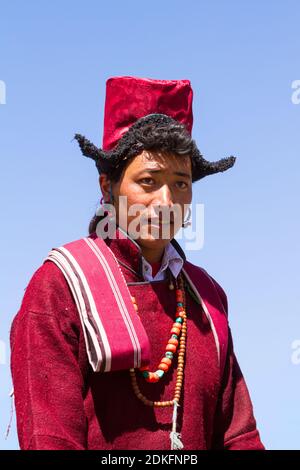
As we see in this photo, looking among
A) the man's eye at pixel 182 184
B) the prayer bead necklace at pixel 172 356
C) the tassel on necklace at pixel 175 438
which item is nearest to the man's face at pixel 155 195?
the man's eye at pixel 182 184

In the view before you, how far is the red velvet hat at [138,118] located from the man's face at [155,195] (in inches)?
2.5

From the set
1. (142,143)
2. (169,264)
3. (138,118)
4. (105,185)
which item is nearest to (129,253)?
(169,264)

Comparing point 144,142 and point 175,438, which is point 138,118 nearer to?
point 144,142

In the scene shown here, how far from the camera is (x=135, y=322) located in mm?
3910

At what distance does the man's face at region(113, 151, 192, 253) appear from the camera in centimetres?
409

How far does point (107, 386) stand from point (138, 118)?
124cm

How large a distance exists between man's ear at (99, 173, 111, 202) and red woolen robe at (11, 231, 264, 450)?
0.24 m

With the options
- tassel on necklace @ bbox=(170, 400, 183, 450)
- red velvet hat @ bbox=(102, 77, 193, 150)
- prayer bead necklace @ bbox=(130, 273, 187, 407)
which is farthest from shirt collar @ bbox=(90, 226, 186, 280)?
tassel on necklace @ bbox=(170, 400, 183, 450)

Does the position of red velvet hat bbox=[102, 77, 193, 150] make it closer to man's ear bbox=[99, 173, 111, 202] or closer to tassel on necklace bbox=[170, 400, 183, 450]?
man's ear bbox=[99, 173, 111, 202]

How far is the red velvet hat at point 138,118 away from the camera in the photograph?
4199 mm

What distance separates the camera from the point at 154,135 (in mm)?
4141
